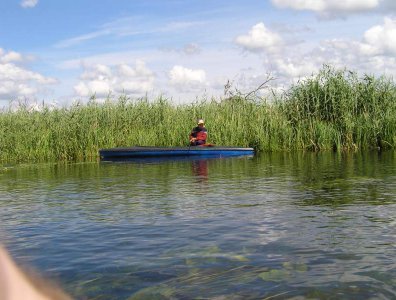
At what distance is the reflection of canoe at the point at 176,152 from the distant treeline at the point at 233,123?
4.54 feet

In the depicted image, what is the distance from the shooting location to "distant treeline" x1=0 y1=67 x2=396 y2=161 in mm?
17125

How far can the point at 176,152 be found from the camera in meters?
16.6

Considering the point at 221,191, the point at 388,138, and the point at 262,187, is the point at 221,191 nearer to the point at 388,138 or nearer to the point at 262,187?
the point at 262,187

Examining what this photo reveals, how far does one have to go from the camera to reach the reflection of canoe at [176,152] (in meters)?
16.5

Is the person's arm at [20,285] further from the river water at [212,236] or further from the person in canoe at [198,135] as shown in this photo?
the person in canoe at [198,135]

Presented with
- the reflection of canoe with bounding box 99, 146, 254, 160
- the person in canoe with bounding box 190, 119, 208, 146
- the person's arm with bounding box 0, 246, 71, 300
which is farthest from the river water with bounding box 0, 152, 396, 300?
the person in canoe with bounding box 190, 119, 208, 146

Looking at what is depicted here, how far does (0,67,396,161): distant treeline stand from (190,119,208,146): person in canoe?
1.50 meters

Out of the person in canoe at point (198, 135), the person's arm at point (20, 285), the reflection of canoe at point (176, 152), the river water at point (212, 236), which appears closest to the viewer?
the person's arm at point (20, 285)

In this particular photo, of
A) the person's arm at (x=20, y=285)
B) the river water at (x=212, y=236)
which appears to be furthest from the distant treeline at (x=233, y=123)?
the person's arm at (x=20, y=285)

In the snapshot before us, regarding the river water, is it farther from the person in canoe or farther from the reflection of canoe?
the person in canoe

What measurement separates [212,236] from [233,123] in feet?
44.8

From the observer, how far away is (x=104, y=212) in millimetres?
6750

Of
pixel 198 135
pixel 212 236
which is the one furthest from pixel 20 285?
pixel 198 135

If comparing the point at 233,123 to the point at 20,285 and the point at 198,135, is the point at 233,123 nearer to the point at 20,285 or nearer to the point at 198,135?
the point at 198,135
